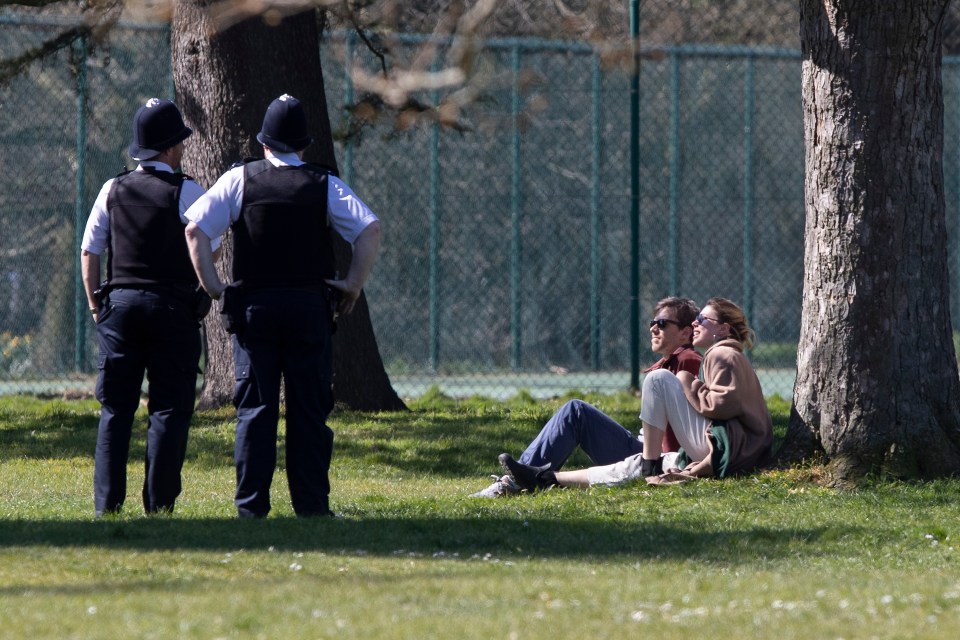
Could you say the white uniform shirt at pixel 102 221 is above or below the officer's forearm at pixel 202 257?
above

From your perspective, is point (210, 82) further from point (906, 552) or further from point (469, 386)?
point (906, 552)

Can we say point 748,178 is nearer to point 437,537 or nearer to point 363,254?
point 363,254

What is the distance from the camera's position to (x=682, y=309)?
836 cm

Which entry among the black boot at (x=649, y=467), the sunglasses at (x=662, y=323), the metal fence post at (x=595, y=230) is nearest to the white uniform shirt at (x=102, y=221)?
the sunglasses at (x=662, y=323)

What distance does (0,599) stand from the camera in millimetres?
4996

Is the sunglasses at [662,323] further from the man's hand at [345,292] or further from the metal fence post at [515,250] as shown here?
the metal fence post at [515,250]

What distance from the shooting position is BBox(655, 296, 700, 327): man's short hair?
835 cm

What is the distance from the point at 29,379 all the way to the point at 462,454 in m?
5.37

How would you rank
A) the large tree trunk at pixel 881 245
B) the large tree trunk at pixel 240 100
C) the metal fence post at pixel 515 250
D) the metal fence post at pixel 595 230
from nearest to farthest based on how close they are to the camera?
the large tree trunk at pixel 881 245 < the large tree trunk at pixel 240 100 < the metal fence post at pixel 515 250 < the metal fence post at pixel 595 230

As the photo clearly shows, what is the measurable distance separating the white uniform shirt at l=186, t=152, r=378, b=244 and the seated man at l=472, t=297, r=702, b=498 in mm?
2081

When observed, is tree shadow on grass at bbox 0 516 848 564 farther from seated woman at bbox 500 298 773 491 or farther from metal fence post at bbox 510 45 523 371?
metal fence post at bbox 510 45 523 371

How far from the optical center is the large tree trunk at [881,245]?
7.82 meters

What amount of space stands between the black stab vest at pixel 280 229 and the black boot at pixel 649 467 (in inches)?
89.9

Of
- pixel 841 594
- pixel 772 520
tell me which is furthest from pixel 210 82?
pixel 841 594
